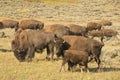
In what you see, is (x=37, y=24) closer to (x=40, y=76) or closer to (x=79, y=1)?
(x=40, y=76)

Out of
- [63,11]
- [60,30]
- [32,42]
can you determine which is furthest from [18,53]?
[63,11]

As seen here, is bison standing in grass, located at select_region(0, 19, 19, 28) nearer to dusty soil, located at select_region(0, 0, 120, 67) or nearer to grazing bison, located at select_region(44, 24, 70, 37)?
dusty soil, located at select_region(0, 0, 120, 67)

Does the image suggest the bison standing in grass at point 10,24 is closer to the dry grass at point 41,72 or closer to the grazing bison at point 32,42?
the grazing bison at point 32,42

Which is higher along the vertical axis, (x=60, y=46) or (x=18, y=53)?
(x=60, y=46)

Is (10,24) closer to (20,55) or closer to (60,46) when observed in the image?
(20,55)

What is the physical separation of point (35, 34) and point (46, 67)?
12.0 feet

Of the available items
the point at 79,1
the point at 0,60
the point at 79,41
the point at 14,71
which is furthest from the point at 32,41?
the point at 79,1

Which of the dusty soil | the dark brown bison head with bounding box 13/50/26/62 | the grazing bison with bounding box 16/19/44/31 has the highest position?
the dark brown bison head with bounding box 13/50/26/62

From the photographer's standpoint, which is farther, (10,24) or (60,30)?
(10,24)

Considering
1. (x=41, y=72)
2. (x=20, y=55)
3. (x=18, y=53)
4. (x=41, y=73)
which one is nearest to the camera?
(x=41, y=73)

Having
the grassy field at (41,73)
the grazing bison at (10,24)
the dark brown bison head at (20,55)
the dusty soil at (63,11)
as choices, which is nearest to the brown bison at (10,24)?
the grazing bison at (10,24)

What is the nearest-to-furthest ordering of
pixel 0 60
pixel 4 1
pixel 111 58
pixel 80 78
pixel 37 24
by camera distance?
pixel 80 78 → pixel 0 60 → pixel 111 58 → pixel 37 24 → pixel 4 1

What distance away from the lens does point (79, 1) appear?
103750 mm

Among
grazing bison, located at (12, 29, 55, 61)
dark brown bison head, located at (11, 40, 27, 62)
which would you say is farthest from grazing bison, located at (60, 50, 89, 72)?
dark brown bison head, located at (11, 40, 27, 62)
